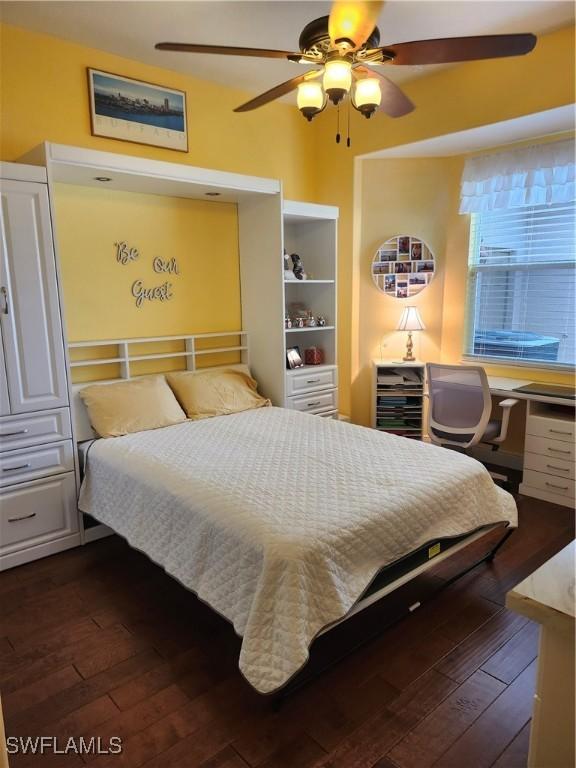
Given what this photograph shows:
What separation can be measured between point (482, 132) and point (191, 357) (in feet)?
8.43

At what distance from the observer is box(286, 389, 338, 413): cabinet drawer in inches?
149

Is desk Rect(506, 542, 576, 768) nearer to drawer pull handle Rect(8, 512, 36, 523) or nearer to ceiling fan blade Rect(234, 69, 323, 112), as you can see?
ceiling fan blade Rect(234, 69, 323, 112)

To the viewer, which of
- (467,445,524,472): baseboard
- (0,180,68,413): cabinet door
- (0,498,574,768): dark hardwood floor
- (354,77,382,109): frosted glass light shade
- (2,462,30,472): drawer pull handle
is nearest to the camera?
(0,498,574,768): dark hardwood floor

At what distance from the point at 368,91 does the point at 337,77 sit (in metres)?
0.19

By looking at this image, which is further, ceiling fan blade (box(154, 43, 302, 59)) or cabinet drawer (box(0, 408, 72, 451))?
cabinet drawer (box(0, 408, 72, 451))

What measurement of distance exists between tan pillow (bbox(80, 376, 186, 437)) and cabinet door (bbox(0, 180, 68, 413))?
0.27m

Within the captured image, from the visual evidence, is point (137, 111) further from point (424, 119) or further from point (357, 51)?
point (424, 119)

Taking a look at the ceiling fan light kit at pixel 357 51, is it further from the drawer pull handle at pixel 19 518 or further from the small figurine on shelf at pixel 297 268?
the drawer pull handle at pixel 19 518

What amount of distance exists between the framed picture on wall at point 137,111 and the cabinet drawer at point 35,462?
192 centimetres

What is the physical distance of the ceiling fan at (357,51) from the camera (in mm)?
1700

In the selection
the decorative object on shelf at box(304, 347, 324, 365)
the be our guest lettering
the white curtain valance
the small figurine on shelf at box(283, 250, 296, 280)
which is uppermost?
the white curtain valance

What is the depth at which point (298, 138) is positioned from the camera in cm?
417

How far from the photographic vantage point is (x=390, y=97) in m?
2.26

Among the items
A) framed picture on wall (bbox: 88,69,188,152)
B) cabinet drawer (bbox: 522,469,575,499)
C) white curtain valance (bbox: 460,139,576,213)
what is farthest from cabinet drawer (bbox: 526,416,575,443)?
framed picture on wall (bbox: 88,69,188,152)
